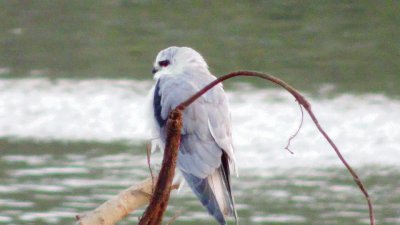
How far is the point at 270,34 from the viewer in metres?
13.8

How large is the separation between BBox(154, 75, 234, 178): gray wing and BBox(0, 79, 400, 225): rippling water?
13.6 feet

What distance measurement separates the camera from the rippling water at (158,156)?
30.4 ft

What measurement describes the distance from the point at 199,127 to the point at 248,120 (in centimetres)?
688

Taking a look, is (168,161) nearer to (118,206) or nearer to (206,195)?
(118,206)

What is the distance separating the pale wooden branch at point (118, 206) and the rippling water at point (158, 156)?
18.7 feet

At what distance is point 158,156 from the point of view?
9.88 metres

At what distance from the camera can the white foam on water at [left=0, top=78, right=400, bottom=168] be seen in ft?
35.3

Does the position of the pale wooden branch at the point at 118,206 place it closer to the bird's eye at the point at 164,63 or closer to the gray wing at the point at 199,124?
the gray wing at the point at 199,124

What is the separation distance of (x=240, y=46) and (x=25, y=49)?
2.69 meters

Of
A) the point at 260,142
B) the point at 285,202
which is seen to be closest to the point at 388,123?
the point at 260,142

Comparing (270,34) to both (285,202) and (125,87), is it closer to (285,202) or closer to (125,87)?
(125,87)

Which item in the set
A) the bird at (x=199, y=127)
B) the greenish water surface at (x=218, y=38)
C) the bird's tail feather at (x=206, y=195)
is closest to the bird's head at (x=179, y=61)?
the bird at (x=199, y=127)

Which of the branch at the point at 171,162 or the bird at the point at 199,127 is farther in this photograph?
the bird at the point at 199,127

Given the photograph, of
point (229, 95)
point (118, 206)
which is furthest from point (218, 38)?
point (118, 206)
